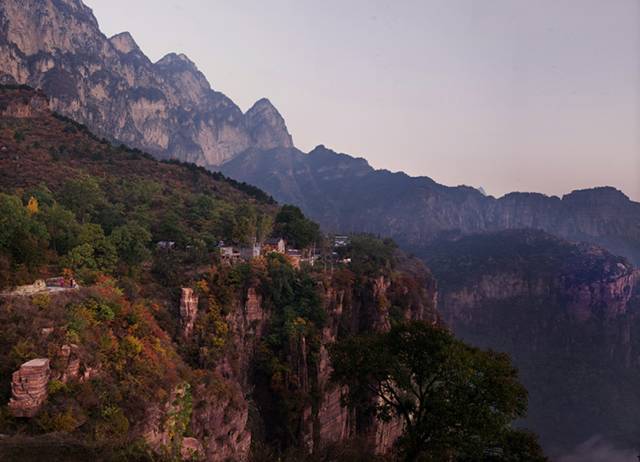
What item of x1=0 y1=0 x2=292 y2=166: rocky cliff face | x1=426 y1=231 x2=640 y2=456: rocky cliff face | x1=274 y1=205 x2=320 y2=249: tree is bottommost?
x1=426 y1=231 x2=640 y2=456: rocky cliff face

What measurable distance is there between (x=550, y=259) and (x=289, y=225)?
255ft

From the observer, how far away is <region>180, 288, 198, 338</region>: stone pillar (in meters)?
21.9

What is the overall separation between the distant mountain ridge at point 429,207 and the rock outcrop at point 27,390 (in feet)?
421

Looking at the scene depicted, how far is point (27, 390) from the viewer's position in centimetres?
1250

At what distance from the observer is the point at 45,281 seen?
1895 centimetres

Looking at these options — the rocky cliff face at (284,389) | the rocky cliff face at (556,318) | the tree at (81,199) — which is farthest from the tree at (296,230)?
the rocky cliff face at (556,318)

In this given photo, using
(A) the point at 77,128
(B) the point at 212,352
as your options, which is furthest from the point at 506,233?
(B) the point at 212,352

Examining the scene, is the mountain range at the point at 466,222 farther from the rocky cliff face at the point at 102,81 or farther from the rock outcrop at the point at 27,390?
the rock outcrop at the point at 27,390

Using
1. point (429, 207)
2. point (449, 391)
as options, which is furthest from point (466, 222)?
point (449, 391)

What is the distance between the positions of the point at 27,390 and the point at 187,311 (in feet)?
32.0

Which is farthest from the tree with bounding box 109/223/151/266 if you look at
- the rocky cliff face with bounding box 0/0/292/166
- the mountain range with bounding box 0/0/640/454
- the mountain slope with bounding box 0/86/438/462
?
the rocky cliff face with bounding box 0/0/292/166

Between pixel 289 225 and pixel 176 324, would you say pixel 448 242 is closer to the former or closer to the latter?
pixel 289 225

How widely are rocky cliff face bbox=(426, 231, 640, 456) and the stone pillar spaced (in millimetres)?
44378

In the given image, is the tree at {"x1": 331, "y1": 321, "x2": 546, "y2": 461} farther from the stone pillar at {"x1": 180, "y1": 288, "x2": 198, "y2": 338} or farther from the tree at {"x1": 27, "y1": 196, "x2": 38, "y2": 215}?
the tree at {"x1": 27, "y1": 196, "x2": 38, "y2": 215}
